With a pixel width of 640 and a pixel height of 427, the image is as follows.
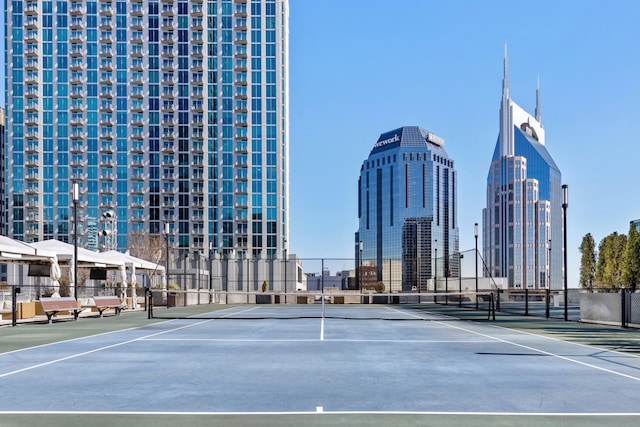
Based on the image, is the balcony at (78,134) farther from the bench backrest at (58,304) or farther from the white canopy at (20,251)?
the bench backrest at (58,304)

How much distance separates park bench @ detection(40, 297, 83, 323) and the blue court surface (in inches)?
341

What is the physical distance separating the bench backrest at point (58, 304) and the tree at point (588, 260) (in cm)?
7816

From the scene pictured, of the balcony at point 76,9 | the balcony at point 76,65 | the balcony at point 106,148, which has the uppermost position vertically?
the balcony at point 76,9

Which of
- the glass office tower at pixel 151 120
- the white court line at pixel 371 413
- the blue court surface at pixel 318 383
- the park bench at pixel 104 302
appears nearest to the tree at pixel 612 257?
the park bench at pixel 104 302

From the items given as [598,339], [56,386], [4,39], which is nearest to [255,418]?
[56,386]

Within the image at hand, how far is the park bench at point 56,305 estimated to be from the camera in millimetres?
24312

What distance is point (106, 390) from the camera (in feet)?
29.2

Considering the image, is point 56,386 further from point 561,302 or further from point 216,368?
point 561,302

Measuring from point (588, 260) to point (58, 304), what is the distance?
263 feet

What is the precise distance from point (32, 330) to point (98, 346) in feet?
24.9

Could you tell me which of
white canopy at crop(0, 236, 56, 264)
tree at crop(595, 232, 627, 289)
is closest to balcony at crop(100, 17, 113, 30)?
tree at crop(595, 232, 627, 289)

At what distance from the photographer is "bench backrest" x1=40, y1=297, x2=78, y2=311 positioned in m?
24.3

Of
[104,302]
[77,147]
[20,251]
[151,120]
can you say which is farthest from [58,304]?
[77,147]

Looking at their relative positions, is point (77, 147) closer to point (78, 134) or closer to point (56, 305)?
point (78, 134)
